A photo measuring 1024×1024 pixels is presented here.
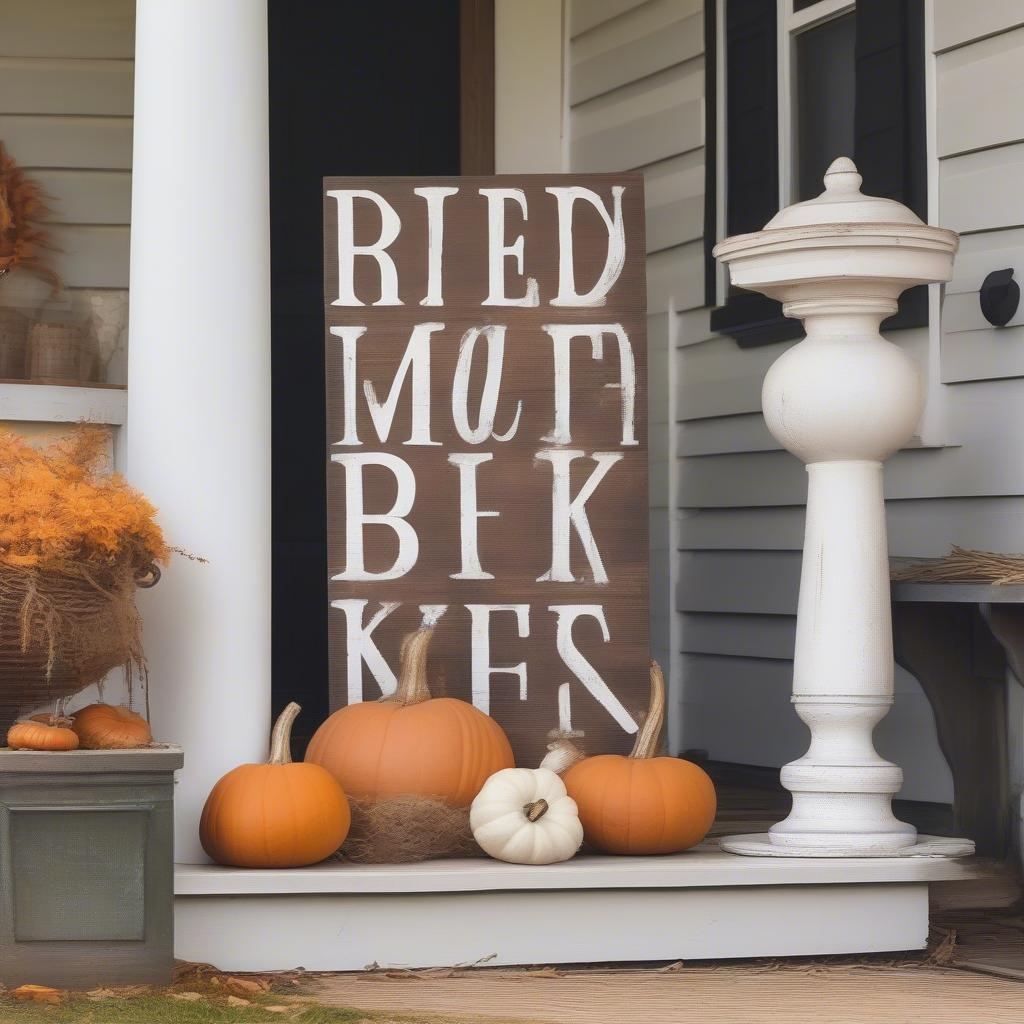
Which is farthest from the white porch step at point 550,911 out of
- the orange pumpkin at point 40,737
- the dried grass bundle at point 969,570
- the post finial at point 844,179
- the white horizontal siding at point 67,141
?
the white horizontal siding at point 67,141

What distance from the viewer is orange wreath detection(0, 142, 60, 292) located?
5129 millimetres

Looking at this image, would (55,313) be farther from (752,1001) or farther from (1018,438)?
(752,1001)

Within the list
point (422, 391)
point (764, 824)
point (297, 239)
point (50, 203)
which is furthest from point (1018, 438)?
point (50, 203)

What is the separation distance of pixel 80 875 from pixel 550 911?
89cm

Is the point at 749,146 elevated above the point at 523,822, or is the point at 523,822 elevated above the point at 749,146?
the point at 749,146

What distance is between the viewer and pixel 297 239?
557 centimetres

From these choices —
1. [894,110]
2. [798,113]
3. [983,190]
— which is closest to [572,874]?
[983,190]

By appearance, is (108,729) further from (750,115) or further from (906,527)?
(750,115)

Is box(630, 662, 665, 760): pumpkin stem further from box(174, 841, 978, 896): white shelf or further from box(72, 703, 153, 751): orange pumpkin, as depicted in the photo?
box(72, 703, 153, 751): orange pumpkin

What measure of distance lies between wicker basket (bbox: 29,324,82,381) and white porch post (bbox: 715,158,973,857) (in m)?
2.40

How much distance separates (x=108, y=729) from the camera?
3020mm

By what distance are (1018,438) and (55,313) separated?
2.95m

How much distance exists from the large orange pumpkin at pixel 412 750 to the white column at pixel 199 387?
187 mm

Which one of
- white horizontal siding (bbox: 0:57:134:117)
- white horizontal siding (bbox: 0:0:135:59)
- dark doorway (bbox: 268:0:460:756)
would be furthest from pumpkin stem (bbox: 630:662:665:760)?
white horizontal siding (bbox: 0:0:135:59)
